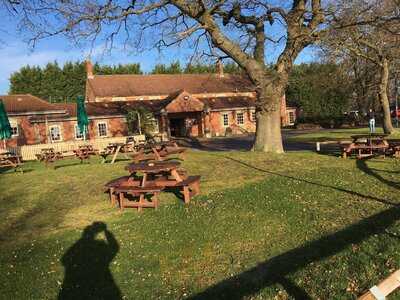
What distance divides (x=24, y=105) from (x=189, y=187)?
109 ft

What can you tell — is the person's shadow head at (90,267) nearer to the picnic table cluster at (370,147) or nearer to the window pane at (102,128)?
the picnic table cluster at (370,147)

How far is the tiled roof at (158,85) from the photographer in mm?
48562

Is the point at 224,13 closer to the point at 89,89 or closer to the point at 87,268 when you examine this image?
the point at 87,268

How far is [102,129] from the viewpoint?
133 feet

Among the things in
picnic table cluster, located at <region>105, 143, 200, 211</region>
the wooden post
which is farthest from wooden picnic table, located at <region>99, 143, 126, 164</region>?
the wooden post

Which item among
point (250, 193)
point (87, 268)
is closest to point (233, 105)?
point (250, 193)

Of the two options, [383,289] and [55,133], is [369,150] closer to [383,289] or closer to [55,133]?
[383,289]

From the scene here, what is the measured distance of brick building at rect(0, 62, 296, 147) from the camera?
124 ft

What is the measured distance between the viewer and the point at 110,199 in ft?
36.1

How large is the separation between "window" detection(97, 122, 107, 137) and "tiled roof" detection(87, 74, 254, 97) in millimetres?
7653

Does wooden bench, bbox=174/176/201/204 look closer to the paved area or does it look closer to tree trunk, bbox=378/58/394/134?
the paved area

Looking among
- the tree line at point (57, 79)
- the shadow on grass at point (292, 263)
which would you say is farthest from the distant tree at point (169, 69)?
the shadow on grass at point (292, 263)

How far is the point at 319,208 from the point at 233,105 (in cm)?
3976

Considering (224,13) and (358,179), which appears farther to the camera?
(224,13)
